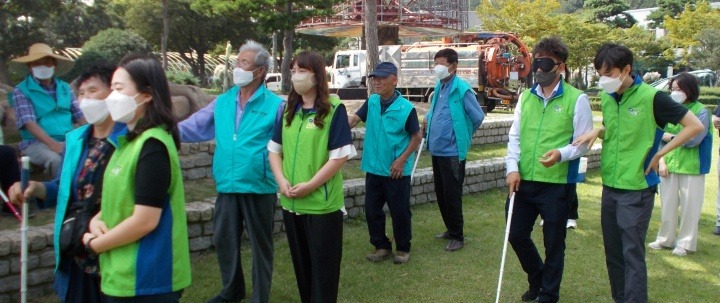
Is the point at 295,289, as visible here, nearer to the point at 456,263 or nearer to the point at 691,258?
the point at 456,263

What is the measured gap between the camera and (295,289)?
5.43 meters

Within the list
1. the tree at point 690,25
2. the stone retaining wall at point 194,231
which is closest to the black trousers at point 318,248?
the stone retaining wall at point 194,231

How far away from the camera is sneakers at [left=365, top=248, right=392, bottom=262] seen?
621cm

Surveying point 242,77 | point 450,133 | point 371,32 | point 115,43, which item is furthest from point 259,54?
point 115,43

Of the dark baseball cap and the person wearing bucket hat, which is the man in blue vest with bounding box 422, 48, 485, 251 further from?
the person wearing bucket hat

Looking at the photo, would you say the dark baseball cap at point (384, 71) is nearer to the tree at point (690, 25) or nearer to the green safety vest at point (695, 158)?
the green safety vest at point (695, 158)

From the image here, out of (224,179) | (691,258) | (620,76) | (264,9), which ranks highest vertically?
(264,9)

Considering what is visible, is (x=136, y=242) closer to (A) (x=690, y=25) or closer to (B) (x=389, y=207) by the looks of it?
(B) (x=389, y=207)

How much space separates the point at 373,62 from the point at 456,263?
6.63 metres

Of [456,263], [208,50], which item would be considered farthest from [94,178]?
[208,50]

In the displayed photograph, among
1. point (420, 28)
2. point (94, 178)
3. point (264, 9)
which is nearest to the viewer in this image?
point (94, 178)

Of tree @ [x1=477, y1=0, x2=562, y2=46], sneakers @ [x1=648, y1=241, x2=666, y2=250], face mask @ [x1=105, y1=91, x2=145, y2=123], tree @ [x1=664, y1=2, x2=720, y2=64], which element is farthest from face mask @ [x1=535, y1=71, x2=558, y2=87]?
tree @ [x1=664, y1=2, x2=720, y2=64]

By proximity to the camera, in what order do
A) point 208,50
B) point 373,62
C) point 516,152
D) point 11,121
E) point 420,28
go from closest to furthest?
1. point 516,152
2. point 11,121
3. point 373,62
4. point 420,28
5. point 208,50

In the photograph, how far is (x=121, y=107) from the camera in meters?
2.84
